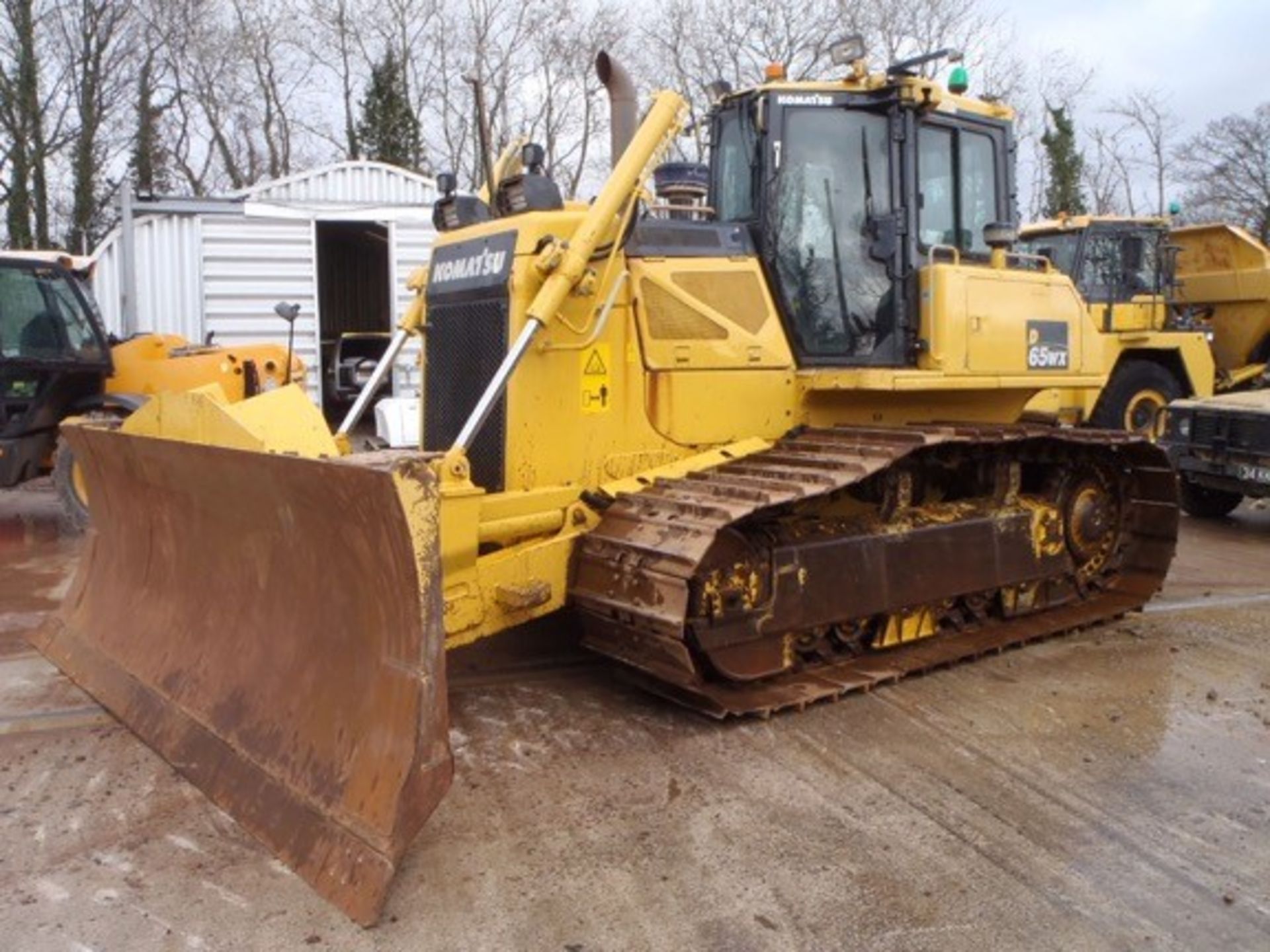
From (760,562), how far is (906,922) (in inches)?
75.7

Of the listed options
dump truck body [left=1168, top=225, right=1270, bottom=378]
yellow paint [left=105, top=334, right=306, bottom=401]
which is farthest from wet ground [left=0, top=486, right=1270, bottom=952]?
dump truck body [left=1168, top=225, right=1270, bottom=378]

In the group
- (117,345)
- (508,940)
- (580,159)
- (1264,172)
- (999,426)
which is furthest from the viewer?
(1264,172)

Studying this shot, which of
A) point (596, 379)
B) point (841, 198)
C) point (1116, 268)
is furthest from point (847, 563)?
point (1116, 268)

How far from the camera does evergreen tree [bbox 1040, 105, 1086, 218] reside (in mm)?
36656

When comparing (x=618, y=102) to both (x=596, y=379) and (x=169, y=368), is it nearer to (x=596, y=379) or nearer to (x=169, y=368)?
(x=596, y=379)

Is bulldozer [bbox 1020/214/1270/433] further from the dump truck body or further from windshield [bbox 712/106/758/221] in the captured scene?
windshield [bbox 712/106/758/221]

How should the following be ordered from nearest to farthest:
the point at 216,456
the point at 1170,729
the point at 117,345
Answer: the point at 216,456
the point at 1170,729
the point at 117,345

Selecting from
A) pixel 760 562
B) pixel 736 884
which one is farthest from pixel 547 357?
pixel 736 884

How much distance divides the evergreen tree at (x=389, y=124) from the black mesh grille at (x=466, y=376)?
27.4 meters

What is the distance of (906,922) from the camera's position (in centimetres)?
326

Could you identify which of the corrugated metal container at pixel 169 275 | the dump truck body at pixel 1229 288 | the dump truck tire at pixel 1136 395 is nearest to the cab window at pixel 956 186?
the dump truck tire at pixel 1136 395

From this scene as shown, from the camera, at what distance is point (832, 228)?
573 centimetres

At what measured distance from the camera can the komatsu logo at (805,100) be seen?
5629 millimetres

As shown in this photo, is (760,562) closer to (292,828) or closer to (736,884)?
(736,884)
